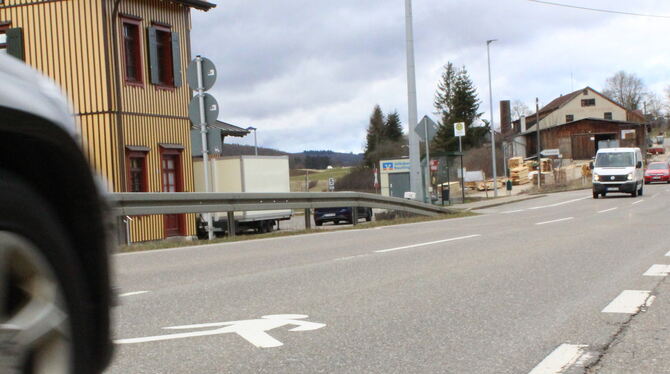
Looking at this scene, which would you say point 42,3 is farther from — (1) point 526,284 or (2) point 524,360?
(2) point 524,360

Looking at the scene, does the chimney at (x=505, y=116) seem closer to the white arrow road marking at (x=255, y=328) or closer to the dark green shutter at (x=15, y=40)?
the dark green shutter at (x=15, y=40)

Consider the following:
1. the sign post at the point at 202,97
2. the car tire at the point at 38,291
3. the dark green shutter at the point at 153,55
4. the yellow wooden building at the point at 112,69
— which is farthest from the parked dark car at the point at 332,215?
the car tire at the point at 38,291

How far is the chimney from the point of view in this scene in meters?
145

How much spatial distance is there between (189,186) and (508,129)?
124m

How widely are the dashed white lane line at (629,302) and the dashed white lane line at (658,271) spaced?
4.58 feet

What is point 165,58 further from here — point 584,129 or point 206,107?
point 584,129

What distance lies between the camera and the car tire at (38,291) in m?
1.78

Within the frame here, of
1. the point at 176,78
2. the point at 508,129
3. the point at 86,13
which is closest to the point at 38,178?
the point at 86,13

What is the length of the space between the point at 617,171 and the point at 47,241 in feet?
126

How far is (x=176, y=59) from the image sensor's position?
26016mm

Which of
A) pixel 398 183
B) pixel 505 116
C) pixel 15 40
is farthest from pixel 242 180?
pixel 505 116

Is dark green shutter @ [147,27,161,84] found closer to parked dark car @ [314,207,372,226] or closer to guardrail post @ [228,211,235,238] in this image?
guardrail post @ [228,211,235,238]

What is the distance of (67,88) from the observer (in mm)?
23812

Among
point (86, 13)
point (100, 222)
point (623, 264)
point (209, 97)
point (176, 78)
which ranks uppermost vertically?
point (86, 13)
